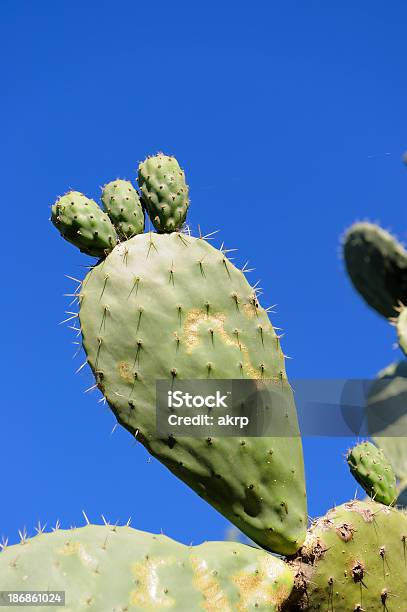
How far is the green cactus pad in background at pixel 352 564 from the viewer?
1.82 m

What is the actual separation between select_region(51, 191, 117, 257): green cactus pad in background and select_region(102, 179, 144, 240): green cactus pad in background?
0.13 feet

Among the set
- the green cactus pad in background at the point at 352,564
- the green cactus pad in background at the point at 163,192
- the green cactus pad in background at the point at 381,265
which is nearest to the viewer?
the green cactus pad in background at the point at 352,564

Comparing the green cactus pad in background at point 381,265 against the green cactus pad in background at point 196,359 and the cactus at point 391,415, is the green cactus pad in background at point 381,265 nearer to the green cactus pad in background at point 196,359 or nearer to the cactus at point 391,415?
the cactus at point 391,415

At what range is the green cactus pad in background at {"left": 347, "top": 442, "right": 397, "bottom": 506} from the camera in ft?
7.16

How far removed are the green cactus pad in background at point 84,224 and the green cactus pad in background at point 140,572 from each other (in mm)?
676

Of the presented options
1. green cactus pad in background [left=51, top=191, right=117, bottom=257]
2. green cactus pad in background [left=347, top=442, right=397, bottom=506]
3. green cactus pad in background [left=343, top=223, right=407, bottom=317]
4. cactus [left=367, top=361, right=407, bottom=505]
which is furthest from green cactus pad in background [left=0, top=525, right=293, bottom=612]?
green cactus pad in background [left=343, top=223, right=407, bottom=317]

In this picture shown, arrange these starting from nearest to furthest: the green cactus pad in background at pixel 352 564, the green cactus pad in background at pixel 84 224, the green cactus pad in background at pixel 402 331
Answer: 1. the green cactus pad in background at pixel 352 564
2. the green cactus pad in background at pixel 84 224
3. the green cactus pad in background at pixel 402 331

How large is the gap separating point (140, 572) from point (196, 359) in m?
0.48

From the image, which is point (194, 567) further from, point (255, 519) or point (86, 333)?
point (86, 333)

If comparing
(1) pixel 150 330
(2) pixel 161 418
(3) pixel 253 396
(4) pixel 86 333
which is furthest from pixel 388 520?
(4) pixel 86 333

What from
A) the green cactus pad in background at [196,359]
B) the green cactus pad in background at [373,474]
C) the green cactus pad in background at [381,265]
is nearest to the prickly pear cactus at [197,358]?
the green cactus pad in background at [196,359]

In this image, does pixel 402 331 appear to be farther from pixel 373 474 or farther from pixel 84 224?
pixel 84 224

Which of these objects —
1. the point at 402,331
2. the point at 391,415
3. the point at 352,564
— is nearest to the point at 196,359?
the point at 352,564

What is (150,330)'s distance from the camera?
74.0 inches
